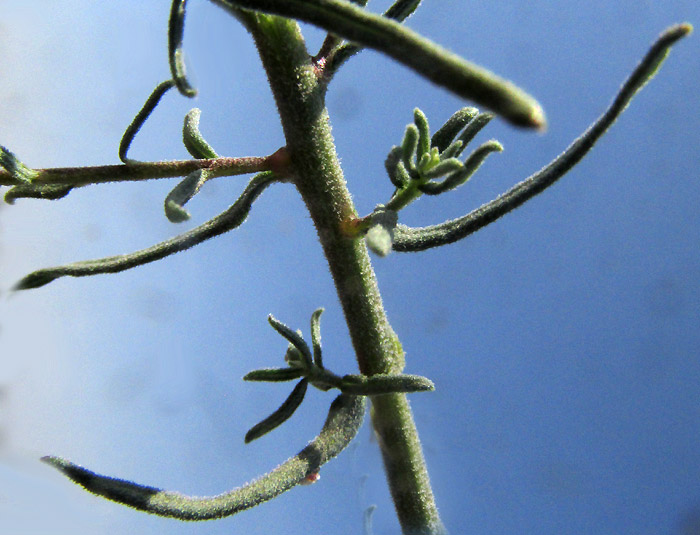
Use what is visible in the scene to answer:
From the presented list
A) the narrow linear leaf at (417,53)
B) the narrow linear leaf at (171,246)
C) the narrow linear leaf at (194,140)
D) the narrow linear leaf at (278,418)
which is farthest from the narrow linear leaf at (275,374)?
the narrow linear leaf at (417,53)

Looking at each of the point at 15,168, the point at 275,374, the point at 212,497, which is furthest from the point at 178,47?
the point at 212,497

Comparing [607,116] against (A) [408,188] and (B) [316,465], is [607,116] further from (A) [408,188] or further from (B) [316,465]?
(B) [316,465]

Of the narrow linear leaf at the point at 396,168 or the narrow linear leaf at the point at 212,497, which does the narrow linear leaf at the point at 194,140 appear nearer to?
the narrow linear leaf at the point at 396,168

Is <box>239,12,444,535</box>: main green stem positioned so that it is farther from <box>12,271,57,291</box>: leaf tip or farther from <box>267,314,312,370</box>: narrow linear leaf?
<box>12,271,57,291</box>: leaf tip

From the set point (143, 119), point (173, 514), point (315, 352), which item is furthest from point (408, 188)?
point (173, 514)

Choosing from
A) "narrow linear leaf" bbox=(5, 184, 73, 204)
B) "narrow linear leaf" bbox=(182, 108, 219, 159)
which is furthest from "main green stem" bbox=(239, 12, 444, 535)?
"narrow linear leaf" bbox=(5, 184, 73, 204)

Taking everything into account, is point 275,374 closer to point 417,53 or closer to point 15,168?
point 15,168
